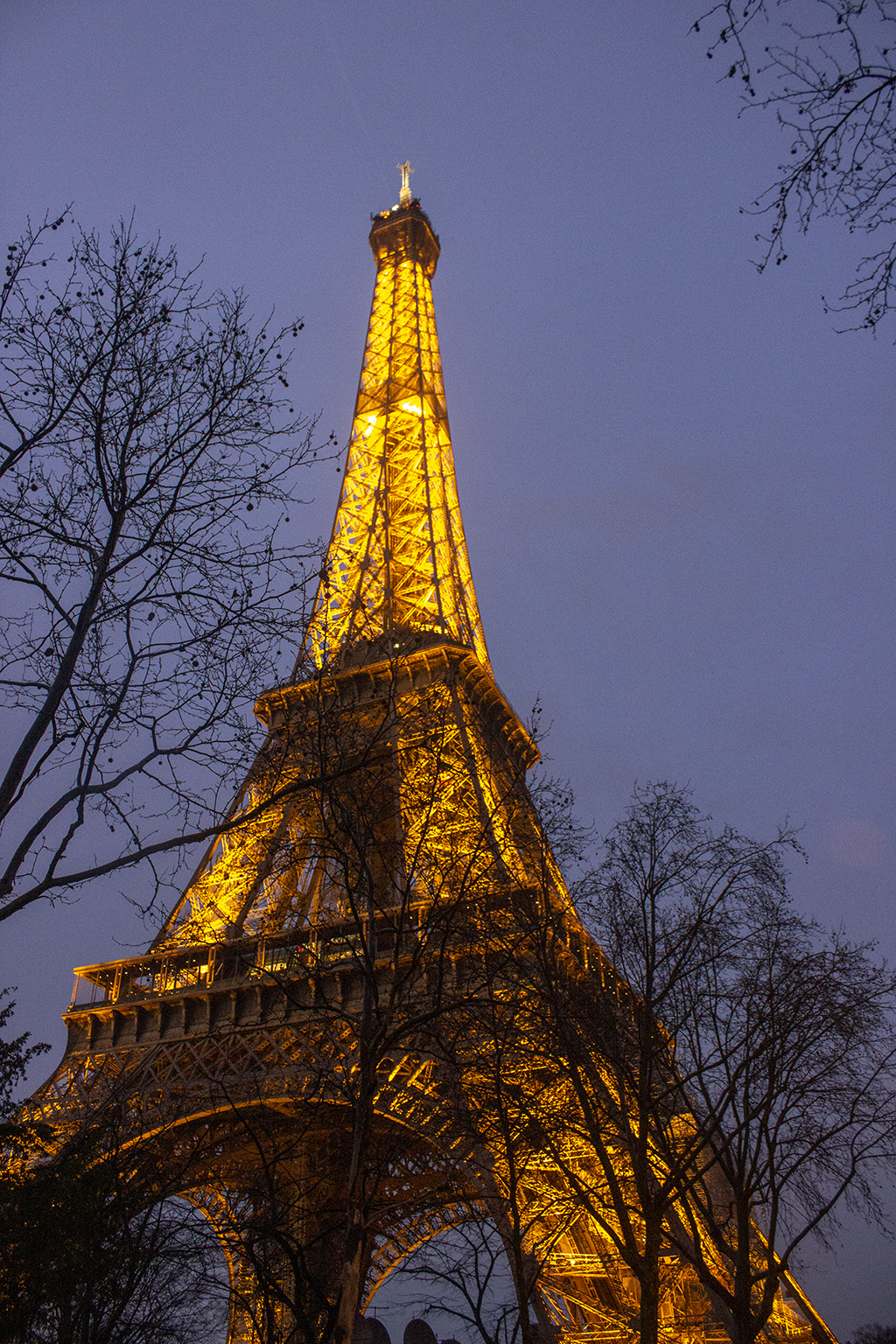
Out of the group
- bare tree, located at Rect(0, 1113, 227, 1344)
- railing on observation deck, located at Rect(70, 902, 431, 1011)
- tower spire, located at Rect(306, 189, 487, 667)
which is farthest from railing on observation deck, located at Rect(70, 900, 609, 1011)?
tower spire, located at Rect(306, 189, 487, 667)

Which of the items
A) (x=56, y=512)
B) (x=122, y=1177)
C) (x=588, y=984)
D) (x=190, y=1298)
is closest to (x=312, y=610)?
(x=56, y=512)

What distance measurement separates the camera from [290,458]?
8.98 m

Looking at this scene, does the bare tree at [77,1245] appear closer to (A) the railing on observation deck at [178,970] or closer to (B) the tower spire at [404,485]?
(A) the railing on observation deck at [178,970]

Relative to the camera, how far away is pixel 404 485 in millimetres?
37344

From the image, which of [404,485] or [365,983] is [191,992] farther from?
[404,485]

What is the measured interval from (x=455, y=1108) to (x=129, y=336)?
8958 millimetres

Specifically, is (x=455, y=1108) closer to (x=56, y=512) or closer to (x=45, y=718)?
(x=45, y=718)

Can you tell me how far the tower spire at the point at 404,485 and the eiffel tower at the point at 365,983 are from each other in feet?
0.38

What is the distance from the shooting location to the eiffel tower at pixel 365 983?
383 inches

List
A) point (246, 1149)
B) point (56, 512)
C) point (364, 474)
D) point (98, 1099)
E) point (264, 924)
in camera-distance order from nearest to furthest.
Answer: point (56, 512) → point (98, 1099) → point (264, 924) → point (246, 1149) → point (364, 474)

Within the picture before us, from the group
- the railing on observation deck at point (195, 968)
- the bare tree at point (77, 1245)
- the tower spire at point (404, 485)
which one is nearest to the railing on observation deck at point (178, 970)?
the railing on observation deck at point (195, 968)

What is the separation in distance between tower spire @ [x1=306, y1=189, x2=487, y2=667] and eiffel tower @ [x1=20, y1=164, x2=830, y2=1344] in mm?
116

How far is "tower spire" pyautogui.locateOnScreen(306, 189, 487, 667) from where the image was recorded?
32000mm

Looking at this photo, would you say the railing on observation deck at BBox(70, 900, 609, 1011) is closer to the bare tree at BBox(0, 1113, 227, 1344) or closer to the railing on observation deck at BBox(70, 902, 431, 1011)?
the railing on observation deck at BBox(70, 902, 431, 1011)
